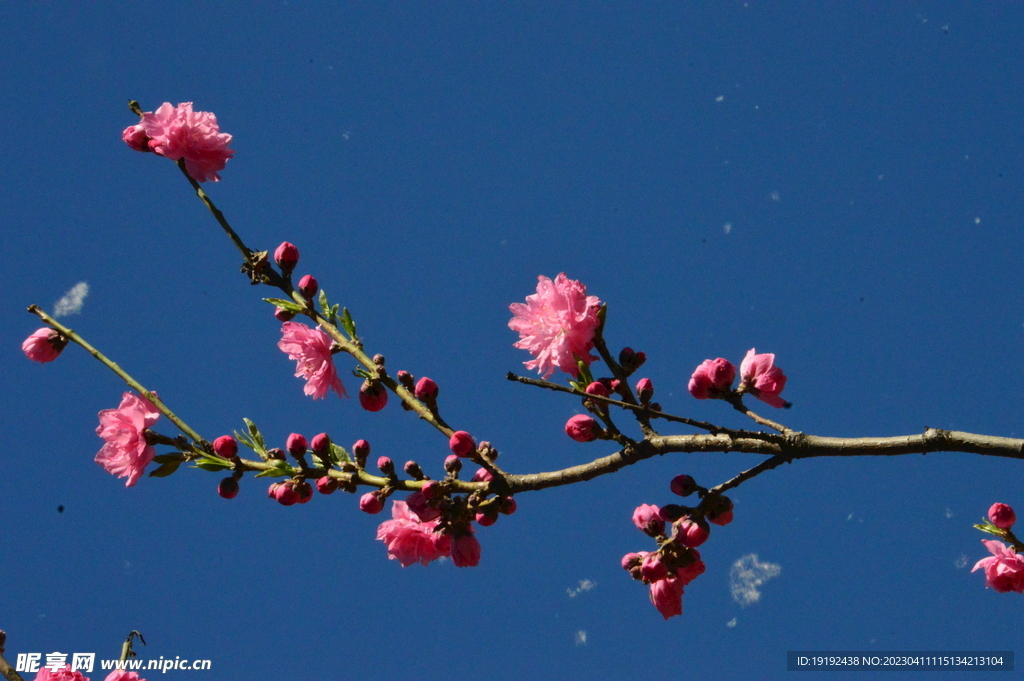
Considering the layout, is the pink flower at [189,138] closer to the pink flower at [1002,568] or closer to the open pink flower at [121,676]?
the open pink flower at [121,676]

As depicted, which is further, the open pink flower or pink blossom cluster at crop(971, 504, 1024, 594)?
the open pink flower

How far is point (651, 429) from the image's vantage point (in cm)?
150

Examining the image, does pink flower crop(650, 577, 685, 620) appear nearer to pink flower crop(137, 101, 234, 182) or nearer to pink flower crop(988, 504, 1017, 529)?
pink flower crop(988, 504, 1017, 529)

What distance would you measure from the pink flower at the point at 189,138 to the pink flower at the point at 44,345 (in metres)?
0.52

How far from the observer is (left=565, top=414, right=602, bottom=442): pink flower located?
156 cm

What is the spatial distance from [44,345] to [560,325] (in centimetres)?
120

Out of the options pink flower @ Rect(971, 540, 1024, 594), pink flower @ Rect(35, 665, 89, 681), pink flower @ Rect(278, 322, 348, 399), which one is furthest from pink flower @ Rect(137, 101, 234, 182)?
pink flower @ Rect(971, 540, 1024, 594)

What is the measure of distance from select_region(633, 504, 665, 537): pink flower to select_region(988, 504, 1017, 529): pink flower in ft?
2.86

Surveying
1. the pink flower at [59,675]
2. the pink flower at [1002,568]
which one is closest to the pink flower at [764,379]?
the pink flower at [1002,568]

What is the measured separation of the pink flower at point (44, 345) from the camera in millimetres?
1801

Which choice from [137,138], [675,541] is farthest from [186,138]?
[675,541]

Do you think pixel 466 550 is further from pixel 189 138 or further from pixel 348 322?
pixel 189 138

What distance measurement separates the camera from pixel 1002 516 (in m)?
1.86

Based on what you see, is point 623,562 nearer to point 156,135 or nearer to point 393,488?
point 393,488
